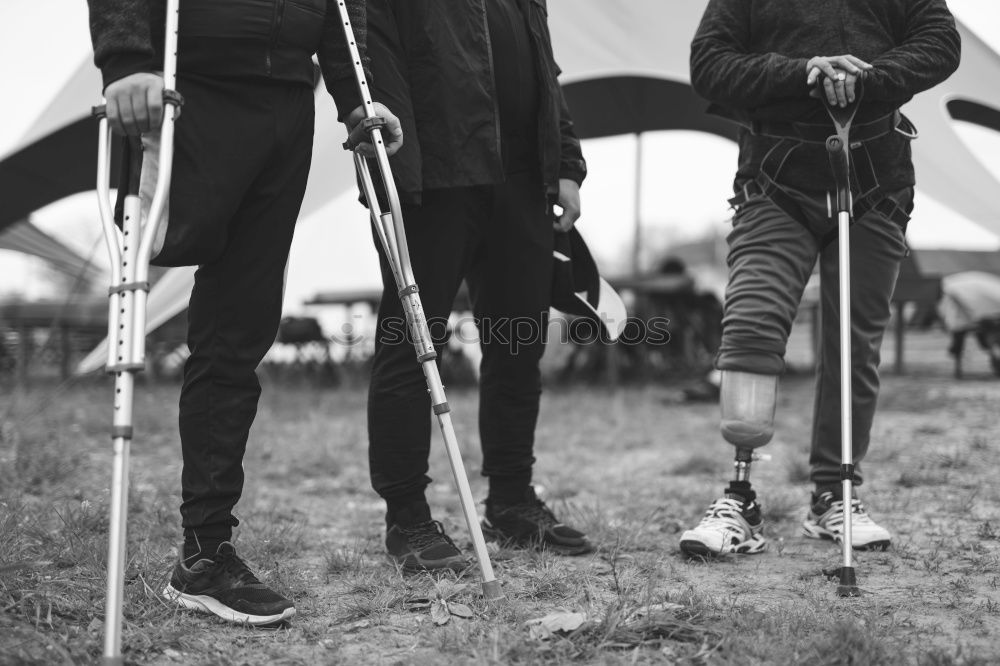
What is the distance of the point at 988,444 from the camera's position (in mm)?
3959

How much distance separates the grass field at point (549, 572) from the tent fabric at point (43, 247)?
101 inches

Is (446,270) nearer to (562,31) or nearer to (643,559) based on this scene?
(643,559)

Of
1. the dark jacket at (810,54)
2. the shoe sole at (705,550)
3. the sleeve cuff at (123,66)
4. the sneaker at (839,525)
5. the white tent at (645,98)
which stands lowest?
the shoe sole at (705,550)

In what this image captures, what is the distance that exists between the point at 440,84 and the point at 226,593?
46.4 inches

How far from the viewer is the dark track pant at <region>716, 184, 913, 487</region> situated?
221cm

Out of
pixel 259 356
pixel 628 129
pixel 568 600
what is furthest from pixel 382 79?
pixel 628 129

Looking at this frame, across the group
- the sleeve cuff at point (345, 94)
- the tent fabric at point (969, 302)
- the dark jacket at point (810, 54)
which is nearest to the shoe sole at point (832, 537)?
the dark jacket at point (810, 54)

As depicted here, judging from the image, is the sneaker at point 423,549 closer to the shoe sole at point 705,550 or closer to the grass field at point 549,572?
the grass field at point 549,572

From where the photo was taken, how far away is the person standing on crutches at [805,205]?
2.19 m

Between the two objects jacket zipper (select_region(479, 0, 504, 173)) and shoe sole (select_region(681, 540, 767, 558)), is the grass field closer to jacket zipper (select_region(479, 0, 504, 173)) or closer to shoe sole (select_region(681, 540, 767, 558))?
shoe sole (select_region(681, 540, 767, 558))

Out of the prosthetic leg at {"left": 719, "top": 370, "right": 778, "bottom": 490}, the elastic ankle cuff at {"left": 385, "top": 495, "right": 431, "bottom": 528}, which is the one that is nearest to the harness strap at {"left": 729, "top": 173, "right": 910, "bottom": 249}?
the prosthetic leg at {"left": 719, "top": 370, "right": 778, "bottom": 490}

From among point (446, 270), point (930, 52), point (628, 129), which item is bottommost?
point (446, 270)

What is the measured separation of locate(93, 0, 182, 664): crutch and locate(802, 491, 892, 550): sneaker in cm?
163

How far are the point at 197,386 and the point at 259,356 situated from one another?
131 millimetres
